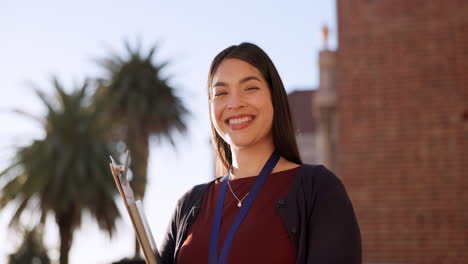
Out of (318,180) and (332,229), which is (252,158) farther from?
(332,229)

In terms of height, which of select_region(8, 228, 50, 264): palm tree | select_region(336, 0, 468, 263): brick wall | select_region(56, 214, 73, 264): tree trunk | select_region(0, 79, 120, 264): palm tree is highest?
select_region(336, 0, 468, 263): brick wall

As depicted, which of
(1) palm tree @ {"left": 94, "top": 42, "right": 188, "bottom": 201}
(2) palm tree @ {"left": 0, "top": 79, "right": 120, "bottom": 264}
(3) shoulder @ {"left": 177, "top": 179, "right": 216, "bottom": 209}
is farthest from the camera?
(1) palm tree @ {"left": 94, "top": 42, "right": 188, "bottom": 201}

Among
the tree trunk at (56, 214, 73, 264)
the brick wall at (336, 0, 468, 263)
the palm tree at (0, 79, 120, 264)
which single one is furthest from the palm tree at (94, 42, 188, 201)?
the brick wall at (336, 0, 468, 263)

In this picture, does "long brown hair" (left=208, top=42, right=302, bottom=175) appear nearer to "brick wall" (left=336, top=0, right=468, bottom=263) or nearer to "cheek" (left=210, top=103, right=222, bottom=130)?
"cheek" (left=210, top=103, right=222, bottom=130)

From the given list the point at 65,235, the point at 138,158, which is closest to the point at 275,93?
the point at 65,235

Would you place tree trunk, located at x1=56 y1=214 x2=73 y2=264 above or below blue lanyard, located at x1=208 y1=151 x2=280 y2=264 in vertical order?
below

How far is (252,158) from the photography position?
2025mm

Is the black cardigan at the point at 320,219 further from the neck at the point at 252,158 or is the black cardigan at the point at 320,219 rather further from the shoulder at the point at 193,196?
the shoulder at the point at 193,196

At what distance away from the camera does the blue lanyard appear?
1806 millimetres

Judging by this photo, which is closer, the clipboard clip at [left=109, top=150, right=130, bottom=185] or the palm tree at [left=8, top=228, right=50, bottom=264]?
the clipboard clip at [left=109, top=150, right=130, bottom=185]

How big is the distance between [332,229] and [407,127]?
4226 mm

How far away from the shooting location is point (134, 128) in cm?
2666

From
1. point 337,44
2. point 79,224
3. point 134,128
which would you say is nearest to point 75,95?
point 134,128

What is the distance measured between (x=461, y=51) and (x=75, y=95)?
21.3m
